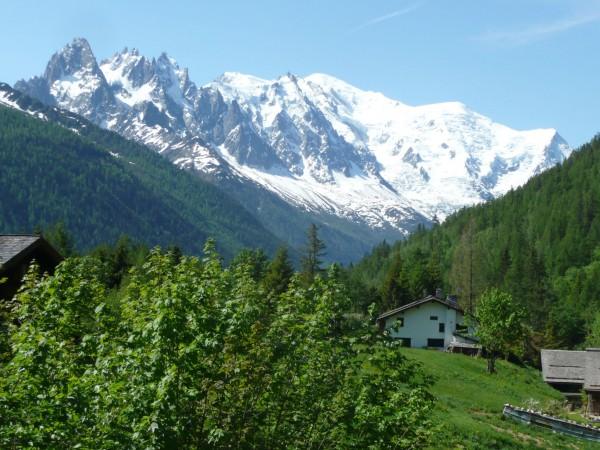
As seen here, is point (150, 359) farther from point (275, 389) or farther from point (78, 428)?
point (275, 389)

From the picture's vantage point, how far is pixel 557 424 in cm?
4322

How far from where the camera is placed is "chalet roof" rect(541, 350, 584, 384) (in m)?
73.2

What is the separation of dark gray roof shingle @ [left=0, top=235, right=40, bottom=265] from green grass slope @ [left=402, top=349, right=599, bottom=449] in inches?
714

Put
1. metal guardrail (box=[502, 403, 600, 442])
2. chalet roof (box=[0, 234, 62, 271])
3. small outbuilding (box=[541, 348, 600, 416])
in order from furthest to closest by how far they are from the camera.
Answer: small outbuilding (box=[541, 348, 600, 416]) < metal guardrail (box=[502, 403, 600, 442]) < chalet roof (box=[0, 234, 62, 271])

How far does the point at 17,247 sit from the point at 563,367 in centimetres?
6032

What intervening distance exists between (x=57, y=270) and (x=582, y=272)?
15676 cm

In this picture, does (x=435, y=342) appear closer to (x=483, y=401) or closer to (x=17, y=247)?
(x=483, y=401)

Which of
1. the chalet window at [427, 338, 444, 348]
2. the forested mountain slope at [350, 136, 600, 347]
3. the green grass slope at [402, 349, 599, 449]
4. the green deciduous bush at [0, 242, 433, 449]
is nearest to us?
the green deciduous bush at [0, 242, 433, 449]

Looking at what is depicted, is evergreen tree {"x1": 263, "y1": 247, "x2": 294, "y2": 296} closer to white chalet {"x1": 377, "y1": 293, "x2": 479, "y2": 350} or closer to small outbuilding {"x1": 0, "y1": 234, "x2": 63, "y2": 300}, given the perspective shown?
white chalet {"x1": 377, "y1": 293, "x2": 479, "y2": 350}

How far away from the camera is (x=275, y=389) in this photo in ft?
46.9

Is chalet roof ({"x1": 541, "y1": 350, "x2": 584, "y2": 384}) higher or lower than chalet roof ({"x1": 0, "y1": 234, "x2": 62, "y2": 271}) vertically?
lower

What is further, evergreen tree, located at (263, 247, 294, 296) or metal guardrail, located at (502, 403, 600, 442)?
evergreen tree, located at (263, 247, 294, 296)

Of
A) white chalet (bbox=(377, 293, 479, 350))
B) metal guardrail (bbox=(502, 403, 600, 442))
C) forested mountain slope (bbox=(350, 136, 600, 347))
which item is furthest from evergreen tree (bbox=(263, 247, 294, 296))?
metal guardrail (bbox=(502, 403, 600, 442))

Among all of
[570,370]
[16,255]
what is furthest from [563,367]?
[16,255]
